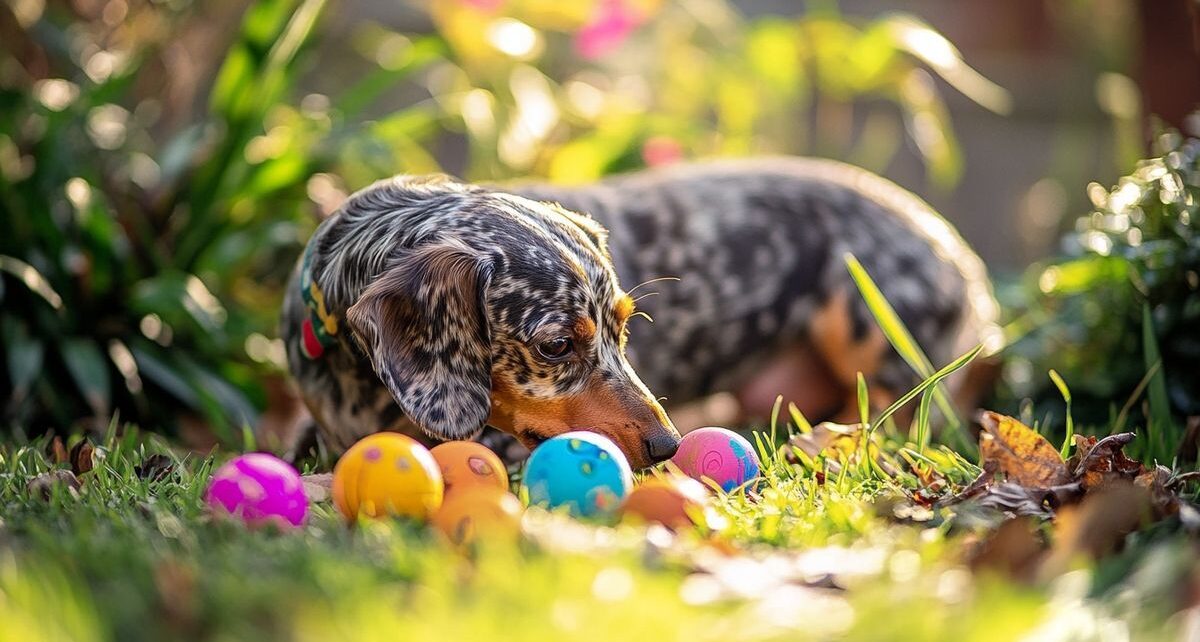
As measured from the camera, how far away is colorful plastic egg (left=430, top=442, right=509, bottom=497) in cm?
231

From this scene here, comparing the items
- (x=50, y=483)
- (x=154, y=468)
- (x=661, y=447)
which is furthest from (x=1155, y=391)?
(x=50, y=483)

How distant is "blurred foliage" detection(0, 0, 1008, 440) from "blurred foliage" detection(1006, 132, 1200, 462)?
64.0 inches

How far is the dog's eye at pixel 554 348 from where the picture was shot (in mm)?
2650

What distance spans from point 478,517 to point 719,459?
76 cm

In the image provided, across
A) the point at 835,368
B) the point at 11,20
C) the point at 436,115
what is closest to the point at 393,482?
the point at 835,368

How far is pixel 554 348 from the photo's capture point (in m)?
2.66

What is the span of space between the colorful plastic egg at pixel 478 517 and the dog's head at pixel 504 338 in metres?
0.48

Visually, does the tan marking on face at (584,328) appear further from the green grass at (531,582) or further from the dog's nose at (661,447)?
the green grass at (531,582)

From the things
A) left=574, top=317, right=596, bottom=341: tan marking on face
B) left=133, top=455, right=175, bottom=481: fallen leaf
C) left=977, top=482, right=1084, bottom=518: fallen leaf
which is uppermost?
left=574, top=317, right=596, bottom=341: tan marking on face

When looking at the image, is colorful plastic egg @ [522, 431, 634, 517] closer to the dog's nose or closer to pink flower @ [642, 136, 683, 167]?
the dog's nose

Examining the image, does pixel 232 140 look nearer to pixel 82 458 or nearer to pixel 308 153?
pixel 308 153

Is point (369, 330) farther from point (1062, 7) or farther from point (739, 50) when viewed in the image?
point (1062, 7)

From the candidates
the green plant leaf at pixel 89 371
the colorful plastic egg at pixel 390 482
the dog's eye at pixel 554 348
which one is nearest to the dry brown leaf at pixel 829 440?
the dog's eye at pixel 554 348

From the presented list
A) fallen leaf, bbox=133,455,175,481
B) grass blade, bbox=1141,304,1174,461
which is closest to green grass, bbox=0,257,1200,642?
fallen leaf, bbox=133,455,175,481
